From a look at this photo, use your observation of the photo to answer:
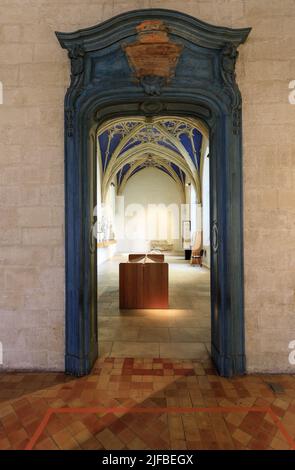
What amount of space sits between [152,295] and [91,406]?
2.61 m

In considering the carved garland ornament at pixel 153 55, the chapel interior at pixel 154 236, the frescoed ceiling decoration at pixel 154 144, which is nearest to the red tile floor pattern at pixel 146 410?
the chapel interior at pixel 154 236

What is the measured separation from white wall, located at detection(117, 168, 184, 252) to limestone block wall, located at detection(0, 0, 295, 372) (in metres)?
15.6

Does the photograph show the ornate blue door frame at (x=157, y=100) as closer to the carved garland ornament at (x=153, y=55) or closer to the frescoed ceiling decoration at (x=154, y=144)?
the carved garland ornament at (x=153, y=55)

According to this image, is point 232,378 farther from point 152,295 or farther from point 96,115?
point 96,115

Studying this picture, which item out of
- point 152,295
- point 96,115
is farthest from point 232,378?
point 96,115

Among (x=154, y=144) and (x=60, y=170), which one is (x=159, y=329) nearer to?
(x=60, y=170)

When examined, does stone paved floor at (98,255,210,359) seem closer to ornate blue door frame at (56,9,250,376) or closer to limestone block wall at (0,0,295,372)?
ornate blue door frame at (56,9,250,376)

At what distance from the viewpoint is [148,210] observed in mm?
18406

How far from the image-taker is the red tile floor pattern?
1590 mm

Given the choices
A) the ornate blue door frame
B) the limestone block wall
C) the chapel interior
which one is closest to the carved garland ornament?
the ornate blue door frame

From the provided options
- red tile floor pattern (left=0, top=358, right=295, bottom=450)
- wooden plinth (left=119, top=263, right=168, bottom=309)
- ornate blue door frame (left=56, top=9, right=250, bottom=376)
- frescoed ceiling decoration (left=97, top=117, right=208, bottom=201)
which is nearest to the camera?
red tile floor pattern (left=0, top=358, right=295, bottom=450)

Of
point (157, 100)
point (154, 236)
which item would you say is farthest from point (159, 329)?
point (154, 236)

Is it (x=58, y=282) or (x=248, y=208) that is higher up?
(x=248, y=208)

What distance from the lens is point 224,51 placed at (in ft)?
7.46
